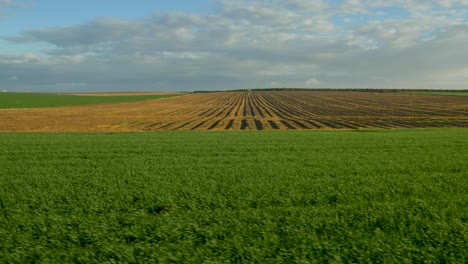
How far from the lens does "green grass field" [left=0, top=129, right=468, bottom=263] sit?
225 inches

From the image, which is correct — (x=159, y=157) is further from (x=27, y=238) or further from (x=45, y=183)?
(x=27, y=238)

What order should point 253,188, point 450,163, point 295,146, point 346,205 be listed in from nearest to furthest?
point 346,205, point 253,188, point 450,163, point 295,146

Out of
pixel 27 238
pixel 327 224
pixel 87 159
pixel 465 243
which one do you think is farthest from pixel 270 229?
pixel 87 159

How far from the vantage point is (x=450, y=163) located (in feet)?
43.2

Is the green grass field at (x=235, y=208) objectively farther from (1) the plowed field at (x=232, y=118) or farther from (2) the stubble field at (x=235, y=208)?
(1) the plowed field at (x=232, y=118)

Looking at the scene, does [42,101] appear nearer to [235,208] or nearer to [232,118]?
[232,118]

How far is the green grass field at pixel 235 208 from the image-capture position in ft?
18.7

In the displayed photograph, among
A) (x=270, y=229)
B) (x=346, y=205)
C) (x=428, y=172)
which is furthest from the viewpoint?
(x=428, y=172)

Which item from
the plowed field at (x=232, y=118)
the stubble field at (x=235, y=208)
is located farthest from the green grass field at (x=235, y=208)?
the plowed field at (x=232, y=118)

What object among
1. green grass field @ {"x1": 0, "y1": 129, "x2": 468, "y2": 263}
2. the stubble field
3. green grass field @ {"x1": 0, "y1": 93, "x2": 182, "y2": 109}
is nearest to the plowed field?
green grass field @ {"x1": 0, "y1": 93, "x2": 182, "y2": 109}

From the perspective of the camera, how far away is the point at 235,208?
805 centimetres

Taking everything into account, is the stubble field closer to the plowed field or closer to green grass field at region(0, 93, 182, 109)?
→ the plowed field

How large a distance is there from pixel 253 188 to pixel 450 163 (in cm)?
852

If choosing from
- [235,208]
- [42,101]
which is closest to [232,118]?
[235,208]
